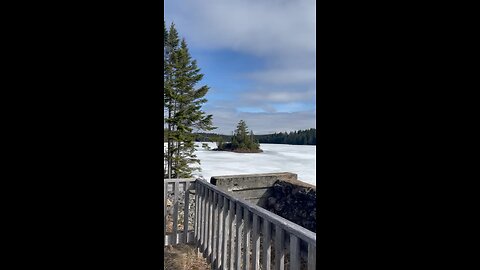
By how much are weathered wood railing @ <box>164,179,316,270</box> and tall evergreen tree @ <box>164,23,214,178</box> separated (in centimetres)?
774

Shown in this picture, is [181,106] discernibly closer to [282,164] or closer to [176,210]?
[282,164]

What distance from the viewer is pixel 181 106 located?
11.8 m

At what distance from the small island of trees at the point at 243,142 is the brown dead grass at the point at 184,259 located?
5574 millimetres

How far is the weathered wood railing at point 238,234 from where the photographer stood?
163 centimetres

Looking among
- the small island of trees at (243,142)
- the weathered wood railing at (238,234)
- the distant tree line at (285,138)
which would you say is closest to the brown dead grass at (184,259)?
the weathered wood railing at (238,234)

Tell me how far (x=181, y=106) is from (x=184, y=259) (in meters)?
8.79

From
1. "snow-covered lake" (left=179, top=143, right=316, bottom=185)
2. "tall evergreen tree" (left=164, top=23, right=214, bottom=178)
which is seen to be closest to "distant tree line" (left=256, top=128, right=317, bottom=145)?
"snow-covered lake" (left=179, top=143, right=316, bottom=185)

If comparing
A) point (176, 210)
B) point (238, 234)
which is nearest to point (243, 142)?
point (176, 210)

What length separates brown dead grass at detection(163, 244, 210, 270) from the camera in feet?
11.0

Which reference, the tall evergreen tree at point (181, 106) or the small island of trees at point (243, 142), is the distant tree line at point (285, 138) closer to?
the small island of trees at point (243, 142)
